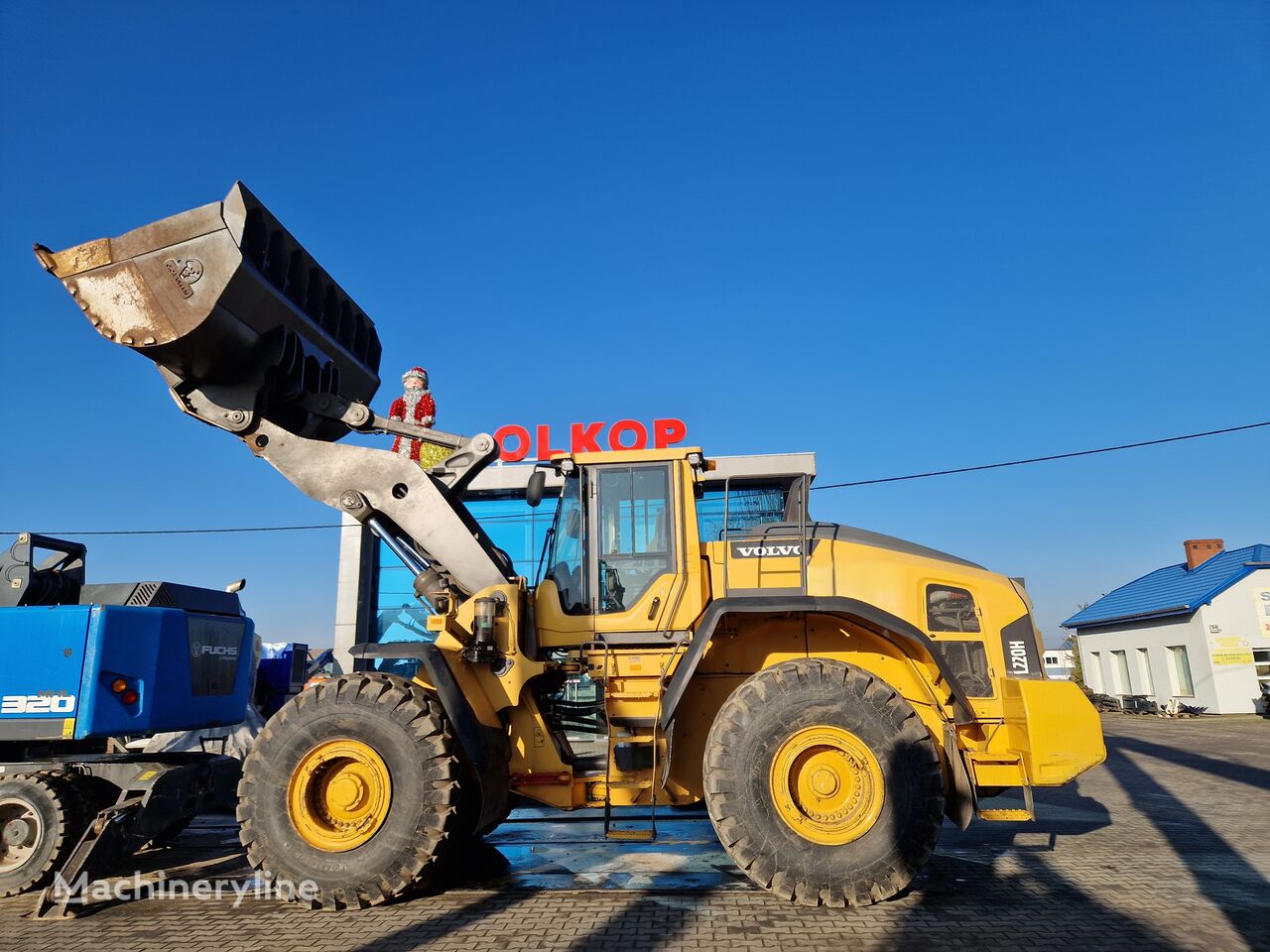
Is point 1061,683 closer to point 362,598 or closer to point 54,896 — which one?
point 54,896

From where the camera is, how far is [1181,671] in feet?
86.3

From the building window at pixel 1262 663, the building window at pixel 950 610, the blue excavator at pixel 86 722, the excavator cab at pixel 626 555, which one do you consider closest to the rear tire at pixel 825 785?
the building window at pixel 950 610

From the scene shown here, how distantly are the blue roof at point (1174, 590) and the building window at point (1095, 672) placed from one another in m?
1.28

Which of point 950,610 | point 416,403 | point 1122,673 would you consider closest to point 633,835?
point 950,610

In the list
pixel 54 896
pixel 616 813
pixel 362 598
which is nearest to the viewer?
pixel 54 896

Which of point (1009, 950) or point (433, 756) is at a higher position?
point (433, 756)

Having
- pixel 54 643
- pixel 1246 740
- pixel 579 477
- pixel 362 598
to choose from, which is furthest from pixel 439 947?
pixel 1246 740

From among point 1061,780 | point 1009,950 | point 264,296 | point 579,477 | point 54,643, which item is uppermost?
point 264,296

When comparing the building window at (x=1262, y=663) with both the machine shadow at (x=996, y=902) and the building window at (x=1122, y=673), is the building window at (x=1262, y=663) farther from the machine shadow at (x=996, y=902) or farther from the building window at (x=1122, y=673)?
the machine shadow at (x=996, y=902)

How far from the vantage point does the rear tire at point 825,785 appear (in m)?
5.02

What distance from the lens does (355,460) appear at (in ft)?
21.4

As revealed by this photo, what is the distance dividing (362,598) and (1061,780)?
53.8 ft

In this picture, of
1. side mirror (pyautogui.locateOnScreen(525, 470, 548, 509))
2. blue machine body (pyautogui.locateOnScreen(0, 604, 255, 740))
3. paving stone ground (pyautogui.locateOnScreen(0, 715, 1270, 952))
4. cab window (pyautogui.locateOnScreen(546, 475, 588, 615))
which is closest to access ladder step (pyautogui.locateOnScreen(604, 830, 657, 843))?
paving stone ground (pyautogui.locateOnScreen(0, 715, 1270, 952))

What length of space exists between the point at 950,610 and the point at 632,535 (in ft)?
8.29
